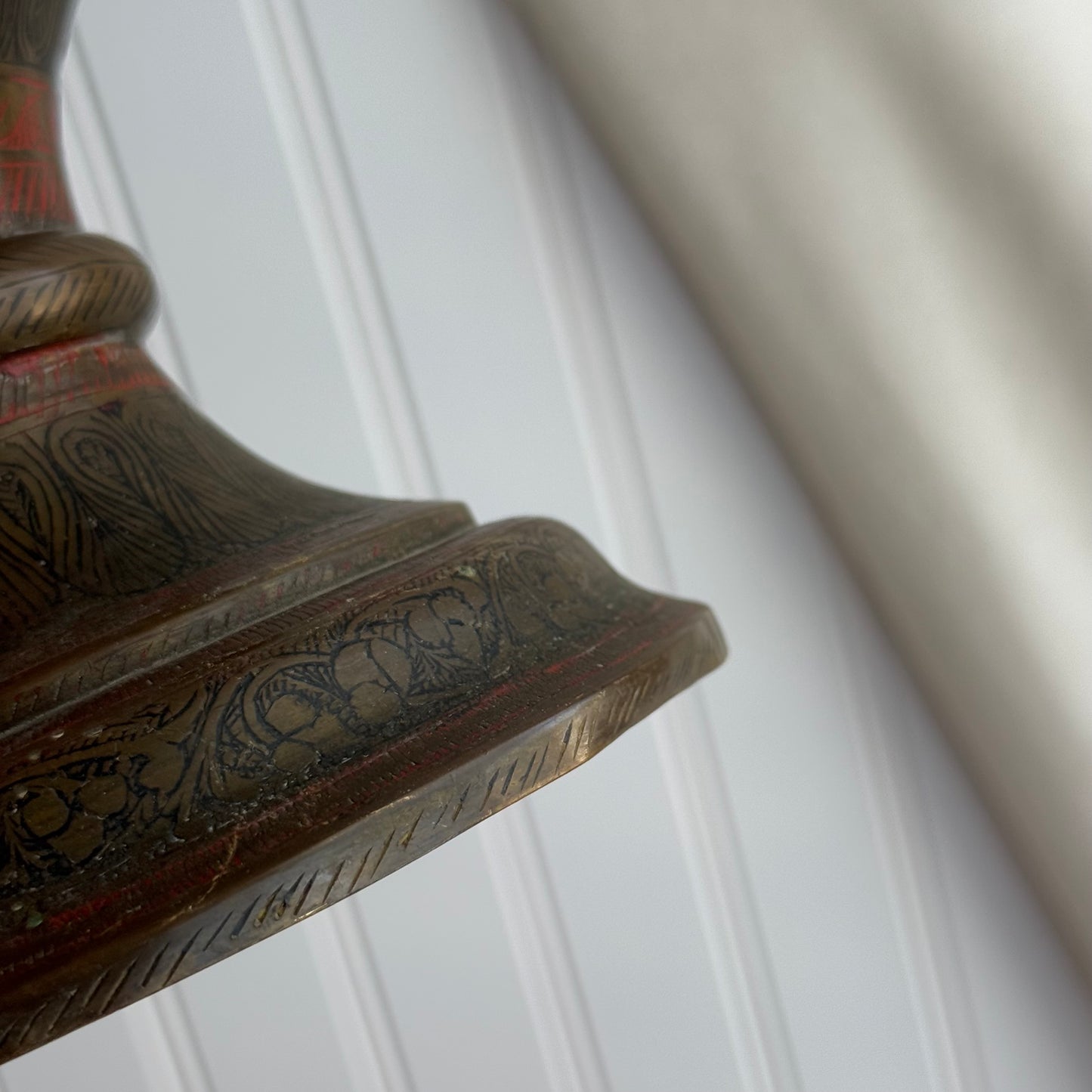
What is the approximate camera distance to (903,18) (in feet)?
2.27

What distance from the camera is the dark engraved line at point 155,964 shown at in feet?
0.86

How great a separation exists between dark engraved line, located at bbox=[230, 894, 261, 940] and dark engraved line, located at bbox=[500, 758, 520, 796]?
0.22ft

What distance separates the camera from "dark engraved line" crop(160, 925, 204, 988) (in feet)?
0.86

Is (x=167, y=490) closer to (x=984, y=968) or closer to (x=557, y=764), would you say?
(x=557, y=764)

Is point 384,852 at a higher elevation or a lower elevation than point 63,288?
lower

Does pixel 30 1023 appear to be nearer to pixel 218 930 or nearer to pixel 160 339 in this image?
pixel 218 930

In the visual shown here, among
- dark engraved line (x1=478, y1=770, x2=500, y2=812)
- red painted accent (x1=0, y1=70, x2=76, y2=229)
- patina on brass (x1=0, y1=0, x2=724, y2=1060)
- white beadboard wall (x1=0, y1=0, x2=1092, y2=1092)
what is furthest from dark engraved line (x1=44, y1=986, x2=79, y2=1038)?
white beadboard wall (x1=0, y1=0, x2=1092, y2=1092)

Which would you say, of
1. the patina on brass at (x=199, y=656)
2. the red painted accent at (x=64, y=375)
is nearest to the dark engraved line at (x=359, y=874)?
the patina on brass at (x=199, y=656)

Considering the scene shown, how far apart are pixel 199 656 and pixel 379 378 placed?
→ 1.95 feet

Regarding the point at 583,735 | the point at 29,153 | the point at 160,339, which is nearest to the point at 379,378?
the point at 160,339

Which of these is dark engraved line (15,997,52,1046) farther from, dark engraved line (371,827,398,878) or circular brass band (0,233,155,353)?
circular brass band (0,233,155,353)

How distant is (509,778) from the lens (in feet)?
0.98

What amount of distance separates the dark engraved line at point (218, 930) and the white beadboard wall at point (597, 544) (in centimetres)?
63

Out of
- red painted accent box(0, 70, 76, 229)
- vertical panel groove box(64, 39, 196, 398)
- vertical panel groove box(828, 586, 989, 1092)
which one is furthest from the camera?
vertical panel groove box(828, 586, 989, 1092)
